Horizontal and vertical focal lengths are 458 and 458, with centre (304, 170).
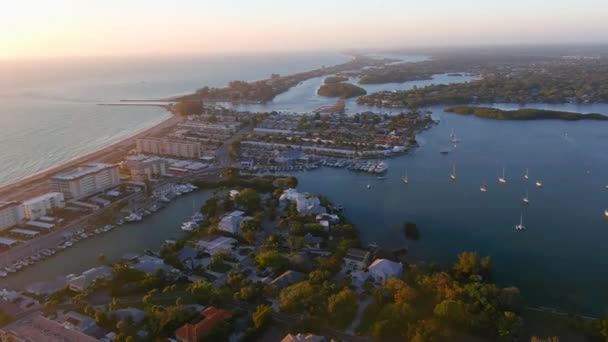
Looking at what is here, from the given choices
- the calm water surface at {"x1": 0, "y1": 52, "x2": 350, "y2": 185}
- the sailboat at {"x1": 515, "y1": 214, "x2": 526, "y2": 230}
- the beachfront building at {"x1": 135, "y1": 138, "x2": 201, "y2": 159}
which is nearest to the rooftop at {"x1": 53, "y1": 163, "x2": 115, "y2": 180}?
the calm water surface at {"x1": 0, "y1": 52, "x2": 350, "y2": 185}

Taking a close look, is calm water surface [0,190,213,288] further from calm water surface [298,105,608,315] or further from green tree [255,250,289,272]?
calm water surface [298,105,608,315]

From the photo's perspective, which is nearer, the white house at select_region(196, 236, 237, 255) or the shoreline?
the white house at select_region(196, 236, 237, 255)

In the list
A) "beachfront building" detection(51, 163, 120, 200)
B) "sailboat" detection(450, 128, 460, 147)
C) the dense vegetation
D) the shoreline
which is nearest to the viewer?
"beachfront building" detection(51, 163, 120, 200)

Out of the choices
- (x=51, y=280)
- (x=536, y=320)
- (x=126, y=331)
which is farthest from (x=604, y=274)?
(x=51, y=280)

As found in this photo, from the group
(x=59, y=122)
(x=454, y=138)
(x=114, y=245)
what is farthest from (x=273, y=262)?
(x=59, y=122)

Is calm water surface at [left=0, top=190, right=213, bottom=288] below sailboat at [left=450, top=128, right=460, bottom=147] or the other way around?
below

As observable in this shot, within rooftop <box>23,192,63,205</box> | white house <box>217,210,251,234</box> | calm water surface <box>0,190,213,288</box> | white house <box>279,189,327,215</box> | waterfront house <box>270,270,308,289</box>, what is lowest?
calm water surface <box>0,190,213,288</box>

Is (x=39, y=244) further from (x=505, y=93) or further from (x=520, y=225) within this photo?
(x=505, y=93)

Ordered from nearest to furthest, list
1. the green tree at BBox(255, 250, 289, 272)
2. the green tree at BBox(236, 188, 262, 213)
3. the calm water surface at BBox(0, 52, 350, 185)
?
the green tree at BBox(255, 250, 289, 272) < the green tree at BBox(236, 188, 262, 213) < the calm water surface at BBox(0, 52, 350, 185)
